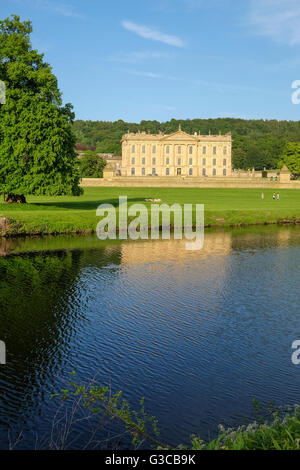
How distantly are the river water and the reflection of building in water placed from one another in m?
0.61

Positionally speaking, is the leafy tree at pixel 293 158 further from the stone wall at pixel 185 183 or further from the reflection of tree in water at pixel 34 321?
the reflection of tree in water at pixel 34 321

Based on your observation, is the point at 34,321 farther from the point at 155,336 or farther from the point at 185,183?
the point at 185,183

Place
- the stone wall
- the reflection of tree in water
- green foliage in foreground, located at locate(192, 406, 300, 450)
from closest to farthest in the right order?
green foliage in foreground, located at locate(192, 406, 300, 450), the reflection of tree in water, the stone wall

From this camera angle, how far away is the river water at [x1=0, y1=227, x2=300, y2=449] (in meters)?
10.0

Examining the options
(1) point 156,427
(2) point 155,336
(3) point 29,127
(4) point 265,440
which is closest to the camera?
(4) point 265,440

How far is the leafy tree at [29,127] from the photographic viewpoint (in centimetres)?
3666

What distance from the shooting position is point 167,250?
28.9 meters

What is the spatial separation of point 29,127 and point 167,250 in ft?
50.1

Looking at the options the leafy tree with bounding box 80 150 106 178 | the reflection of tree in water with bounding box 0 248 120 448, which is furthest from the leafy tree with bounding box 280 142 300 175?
the reflection of tree in water with bounding box 0 248 120 448

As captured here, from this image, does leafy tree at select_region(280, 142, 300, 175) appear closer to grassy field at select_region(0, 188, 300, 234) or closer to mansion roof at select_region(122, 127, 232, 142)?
mansion roof at select_region(122, 127, 232, 142)

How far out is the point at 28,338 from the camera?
44.8ft

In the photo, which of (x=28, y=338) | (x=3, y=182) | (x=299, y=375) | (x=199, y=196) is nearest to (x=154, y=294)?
(x=28, y=338)

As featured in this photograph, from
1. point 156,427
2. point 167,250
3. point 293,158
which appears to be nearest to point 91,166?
point 293,158

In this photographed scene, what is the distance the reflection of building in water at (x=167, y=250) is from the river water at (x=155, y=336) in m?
0.61
